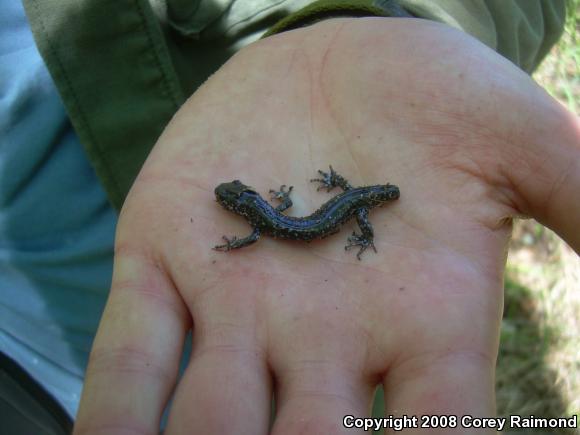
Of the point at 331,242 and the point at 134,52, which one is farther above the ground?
the point at 134,52

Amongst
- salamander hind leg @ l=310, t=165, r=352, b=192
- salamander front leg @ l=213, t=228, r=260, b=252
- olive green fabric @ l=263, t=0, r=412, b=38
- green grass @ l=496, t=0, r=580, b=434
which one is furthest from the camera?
green grass @ l=496, t=0, r=580, b=434

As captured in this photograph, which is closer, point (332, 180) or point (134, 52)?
point (134, 52)

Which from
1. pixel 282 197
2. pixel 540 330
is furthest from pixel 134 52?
pixel 540 330

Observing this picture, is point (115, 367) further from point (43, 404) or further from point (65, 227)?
point (43, 404)

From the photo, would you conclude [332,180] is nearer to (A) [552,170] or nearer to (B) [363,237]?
(B) [363,237]

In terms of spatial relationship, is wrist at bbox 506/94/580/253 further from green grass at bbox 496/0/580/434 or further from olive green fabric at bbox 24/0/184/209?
green grass at bbox 496/0/580/434

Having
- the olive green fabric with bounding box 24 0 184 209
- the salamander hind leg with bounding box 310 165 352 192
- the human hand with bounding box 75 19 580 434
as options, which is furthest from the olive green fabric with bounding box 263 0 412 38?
the salamander hind leg with bounding box 310 165 352 192
